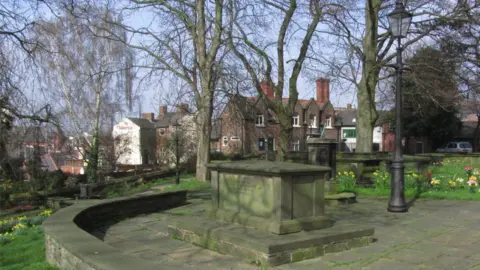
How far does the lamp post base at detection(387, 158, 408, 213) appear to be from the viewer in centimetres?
995

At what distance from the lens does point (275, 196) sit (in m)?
6.44

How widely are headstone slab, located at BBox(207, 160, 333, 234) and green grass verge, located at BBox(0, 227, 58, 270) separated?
280 centimetres

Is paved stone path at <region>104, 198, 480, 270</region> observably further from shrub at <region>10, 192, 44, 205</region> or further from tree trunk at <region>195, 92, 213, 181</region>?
tree trunk at <region>195, 92, 213, 181</region>

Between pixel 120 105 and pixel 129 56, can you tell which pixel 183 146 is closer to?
pixel 120 105

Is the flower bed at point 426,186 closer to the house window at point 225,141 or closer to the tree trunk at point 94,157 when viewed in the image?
the tree trunk at point 94,157

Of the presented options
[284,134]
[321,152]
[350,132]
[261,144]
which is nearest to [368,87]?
[284,134]

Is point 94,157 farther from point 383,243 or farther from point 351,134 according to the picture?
point 351,134

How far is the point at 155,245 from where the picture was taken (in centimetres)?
703

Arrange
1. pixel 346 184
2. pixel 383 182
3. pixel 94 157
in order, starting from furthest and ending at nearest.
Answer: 1. pixel 94 157
2. pixel 346 184
3. pixel 383 182

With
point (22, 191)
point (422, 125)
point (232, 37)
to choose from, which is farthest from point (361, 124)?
point (422, 125)

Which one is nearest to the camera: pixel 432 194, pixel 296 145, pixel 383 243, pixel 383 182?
pixel 383 243

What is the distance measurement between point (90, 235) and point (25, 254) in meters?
1.36

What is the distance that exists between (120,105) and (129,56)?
423cm

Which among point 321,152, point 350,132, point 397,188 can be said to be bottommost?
point 397,188
